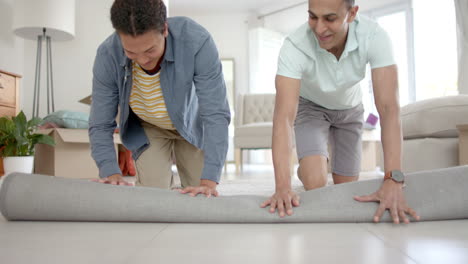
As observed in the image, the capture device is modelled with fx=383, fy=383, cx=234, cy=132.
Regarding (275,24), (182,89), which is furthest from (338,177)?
(275,24)

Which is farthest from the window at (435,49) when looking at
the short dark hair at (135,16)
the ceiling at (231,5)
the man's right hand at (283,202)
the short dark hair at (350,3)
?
the short dark hair at (135,16)

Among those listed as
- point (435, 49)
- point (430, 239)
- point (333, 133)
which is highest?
point (435, 49)

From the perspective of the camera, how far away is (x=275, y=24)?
Answer: 649 centimetres

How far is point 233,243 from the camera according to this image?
78cm

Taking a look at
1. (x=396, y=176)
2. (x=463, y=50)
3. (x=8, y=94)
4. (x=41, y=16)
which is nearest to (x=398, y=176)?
(x=396, y=176)

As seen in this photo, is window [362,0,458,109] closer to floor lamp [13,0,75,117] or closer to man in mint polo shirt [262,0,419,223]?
floor lamp [13,0,75,117]

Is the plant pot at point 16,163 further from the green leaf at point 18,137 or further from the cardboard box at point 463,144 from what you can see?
the cardboard box at point 463,144

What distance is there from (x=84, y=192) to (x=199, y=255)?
1.66 ft

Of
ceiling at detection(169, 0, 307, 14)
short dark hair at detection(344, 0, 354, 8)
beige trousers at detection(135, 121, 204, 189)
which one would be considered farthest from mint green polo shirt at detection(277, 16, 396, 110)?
ceiling at detection(169, 0, 307, 14)

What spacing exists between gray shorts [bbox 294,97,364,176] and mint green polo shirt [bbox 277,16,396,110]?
20 centimetres

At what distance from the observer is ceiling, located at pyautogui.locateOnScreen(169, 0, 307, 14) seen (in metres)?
6.13

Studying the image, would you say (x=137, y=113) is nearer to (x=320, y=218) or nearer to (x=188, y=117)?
(x=188, y=117)

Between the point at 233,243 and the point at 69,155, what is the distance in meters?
2.80

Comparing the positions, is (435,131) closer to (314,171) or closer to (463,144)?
(463,144)
